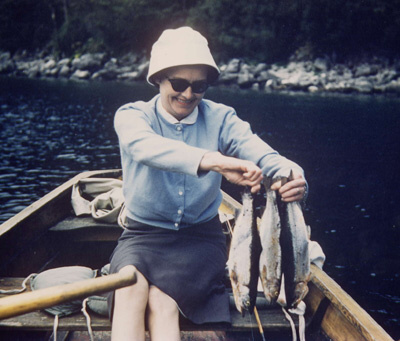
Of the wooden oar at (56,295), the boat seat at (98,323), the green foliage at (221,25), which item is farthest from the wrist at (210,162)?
the green foliage at (221,25)

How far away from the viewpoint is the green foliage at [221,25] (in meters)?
48.3

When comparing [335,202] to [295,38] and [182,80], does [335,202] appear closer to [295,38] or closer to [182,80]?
[182,80]

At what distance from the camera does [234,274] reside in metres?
3.03

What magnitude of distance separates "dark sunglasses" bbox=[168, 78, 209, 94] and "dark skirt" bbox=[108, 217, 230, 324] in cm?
114

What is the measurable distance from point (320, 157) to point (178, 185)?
579 inches

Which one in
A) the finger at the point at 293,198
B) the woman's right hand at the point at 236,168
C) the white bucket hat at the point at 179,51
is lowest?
the finger at the point at 293,198

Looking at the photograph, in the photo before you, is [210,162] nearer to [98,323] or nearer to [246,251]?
[246,251]

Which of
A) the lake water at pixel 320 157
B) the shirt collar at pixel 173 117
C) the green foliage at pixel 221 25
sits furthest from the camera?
the green foliage at pixel 221 25

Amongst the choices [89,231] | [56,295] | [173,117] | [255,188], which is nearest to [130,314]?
[56,295]

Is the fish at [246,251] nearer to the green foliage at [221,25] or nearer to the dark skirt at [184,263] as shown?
the dark skirt at [184,263]

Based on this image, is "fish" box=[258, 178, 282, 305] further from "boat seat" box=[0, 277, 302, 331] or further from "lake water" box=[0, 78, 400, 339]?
"lake water" box=[0, 78, 400, 339]

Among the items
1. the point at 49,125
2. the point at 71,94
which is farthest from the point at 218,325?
the point at 71,94

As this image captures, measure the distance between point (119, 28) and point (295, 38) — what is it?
24.0m

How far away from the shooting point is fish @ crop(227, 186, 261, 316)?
300 centimetres
